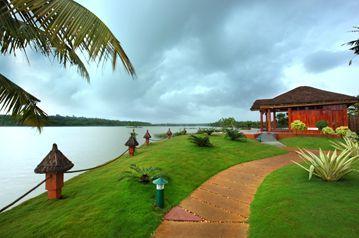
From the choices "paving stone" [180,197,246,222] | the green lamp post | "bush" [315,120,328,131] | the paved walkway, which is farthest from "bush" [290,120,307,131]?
the green lamp post

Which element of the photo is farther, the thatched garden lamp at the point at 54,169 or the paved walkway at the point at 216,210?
the thatched garden lamp at the point at 54,169

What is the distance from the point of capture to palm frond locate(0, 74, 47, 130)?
481 centimetres

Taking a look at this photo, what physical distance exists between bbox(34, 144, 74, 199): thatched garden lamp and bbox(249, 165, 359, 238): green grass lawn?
4912 millimetres

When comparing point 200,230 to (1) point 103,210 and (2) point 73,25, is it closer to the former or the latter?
(1) point 103,210

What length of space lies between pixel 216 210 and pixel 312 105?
19848 millimetres

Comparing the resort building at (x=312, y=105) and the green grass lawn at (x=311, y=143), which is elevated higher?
the resort building at (x=312, y=105)

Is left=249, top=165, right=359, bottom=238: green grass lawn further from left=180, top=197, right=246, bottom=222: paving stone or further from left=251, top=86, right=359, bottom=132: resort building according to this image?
left=251, top=86, right=359, bottom=132: resort building

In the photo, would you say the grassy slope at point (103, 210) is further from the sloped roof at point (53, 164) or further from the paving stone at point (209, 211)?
the sloped roof at point (53, 164)

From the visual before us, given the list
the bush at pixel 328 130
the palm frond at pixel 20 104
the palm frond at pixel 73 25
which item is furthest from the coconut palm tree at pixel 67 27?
the bush at pixel 328 130

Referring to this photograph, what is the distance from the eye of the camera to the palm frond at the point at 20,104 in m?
4.81

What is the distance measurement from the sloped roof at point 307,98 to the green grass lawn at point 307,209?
52.5 ft

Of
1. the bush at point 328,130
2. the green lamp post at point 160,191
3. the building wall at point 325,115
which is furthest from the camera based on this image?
the building wall at point 325,115

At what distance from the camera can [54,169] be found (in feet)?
19.1

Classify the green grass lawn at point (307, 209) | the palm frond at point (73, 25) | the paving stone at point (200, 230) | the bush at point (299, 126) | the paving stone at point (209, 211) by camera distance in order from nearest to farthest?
the palm frond at point (73, 25), the green grass lawn at point (307, 209), the paving stone at point (200, 230), the paving stone at point (209, 211), the bush at point (299, 126)
